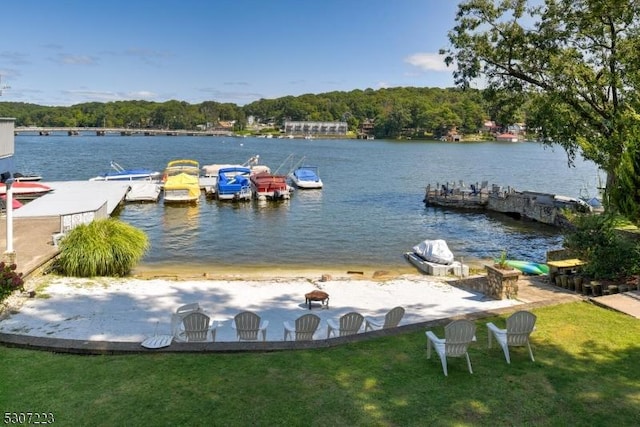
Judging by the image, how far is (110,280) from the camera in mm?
13781

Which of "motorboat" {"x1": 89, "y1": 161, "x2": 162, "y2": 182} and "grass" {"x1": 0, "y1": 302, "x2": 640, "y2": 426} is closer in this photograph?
"grass" {"x1": 0, "y1": 302, "x2": 640, "y2": 426}

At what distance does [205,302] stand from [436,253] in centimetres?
912

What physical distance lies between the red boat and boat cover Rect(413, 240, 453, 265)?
18296 mm

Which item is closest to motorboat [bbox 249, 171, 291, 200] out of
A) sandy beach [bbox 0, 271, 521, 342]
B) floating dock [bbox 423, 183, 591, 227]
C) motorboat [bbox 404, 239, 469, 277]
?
→ floating dock [bbox 423, 183, 591, 227]

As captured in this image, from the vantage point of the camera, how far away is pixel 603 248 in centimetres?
1175

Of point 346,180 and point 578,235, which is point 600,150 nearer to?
point 578,235

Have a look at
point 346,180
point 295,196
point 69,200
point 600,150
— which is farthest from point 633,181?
point 346,180

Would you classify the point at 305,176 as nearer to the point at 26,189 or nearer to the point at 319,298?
the point at 26,189

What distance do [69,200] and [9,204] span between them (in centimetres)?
1479

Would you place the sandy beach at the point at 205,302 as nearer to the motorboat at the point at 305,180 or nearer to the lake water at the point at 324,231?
the lake water at the point at 324,231

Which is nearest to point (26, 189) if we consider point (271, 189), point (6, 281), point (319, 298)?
point (271, 189)

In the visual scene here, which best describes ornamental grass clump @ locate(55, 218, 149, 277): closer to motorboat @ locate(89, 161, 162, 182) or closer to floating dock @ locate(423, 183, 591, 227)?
floating dock @ locate(423, 183, 591, 227)

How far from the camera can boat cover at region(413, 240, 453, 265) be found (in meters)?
17.4

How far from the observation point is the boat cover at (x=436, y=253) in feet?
57.1
